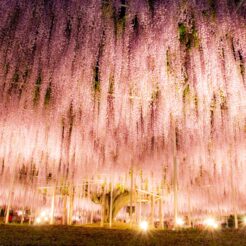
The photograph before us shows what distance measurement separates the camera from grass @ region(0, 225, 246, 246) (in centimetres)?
160

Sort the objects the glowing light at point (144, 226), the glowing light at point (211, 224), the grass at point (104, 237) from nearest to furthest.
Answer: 1. the grass at point (104, 237)
2. the glowing light at point (144, 226)
3. the glowing light at point (211, 224)

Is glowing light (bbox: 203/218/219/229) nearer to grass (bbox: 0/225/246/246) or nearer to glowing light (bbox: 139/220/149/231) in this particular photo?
grass (bbox: 0/225/246/246)

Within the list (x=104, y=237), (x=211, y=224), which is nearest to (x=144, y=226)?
(x=211, y=224)

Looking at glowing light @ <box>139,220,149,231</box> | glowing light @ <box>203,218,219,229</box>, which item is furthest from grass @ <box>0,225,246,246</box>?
glowing light @ <box>203,218,219,229</box>

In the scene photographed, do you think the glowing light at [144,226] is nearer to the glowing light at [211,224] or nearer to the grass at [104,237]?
the grass at [104,237]

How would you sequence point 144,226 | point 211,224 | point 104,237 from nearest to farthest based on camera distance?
point 104,237 → point 144,226 → point 211,224

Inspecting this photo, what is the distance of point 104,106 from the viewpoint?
253 inches

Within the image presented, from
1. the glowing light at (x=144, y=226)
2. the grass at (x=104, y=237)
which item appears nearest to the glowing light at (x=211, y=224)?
the grass at (x=104, y=237)

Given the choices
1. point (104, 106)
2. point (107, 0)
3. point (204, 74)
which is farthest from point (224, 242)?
point (104, 106)

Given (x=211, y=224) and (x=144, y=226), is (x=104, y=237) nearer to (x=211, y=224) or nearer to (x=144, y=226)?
(x=144, y=226)

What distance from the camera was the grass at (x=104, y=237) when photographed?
1598 mm

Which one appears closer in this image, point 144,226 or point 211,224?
point 144,226

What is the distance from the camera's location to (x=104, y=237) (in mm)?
1687

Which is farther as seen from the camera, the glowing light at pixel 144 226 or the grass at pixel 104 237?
the glowing light at pixel 144 226
